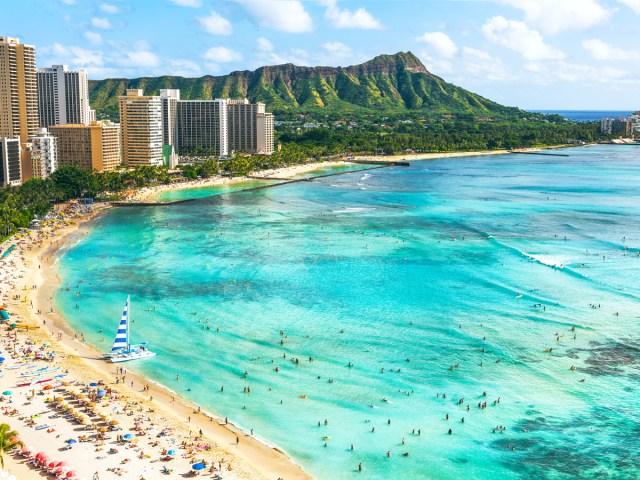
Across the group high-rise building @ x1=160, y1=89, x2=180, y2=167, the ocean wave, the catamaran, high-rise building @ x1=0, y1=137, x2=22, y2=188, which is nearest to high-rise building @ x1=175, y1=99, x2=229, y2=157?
high-rise building @ x1=160, y1=89, x2=180, y2=167

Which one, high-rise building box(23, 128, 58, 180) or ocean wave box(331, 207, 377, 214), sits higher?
high-rise building box(23, 128, 58, 180)

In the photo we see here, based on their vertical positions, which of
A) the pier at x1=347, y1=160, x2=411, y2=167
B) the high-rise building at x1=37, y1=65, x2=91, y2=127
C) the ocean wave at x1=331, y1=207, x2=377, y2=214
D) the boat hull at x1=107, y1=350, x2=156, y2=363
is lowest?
the boat hull at x1=107, y1=350, x2=156, y2=363

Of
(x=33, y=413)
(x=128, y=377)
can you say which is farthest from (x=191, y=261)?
(x=33, y=413)

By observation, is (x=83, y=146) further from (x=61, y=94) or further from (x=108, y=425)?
(x=108, y=425)

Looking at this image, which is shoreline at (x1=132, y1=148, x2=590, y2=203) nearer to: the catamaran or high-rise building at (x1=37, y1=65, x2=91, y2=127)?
high-rise building at (x1=37, y1=65, x2=91, y2=127)

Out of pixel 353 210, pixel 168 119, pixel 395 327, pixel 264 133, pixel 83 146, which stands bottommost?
pixel 395 327

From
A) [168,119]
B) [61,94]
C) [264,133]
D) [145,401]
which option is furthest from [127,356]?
[61,94]
